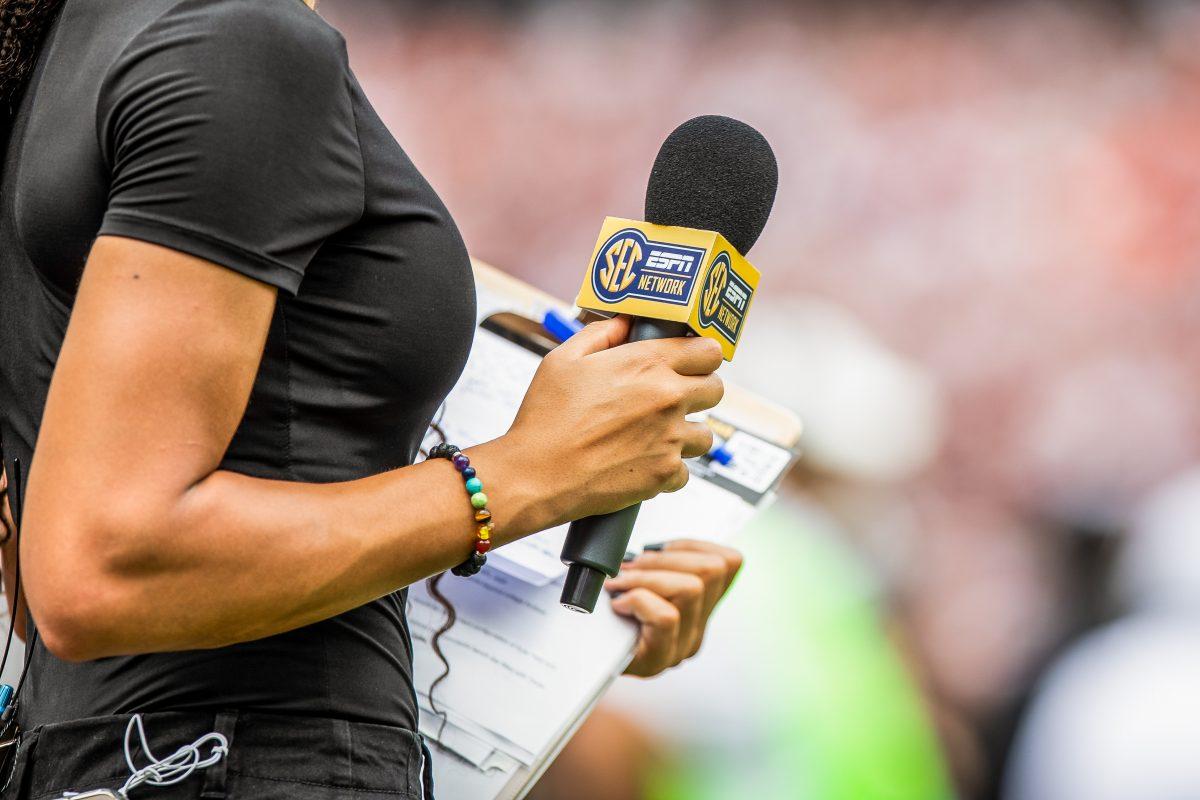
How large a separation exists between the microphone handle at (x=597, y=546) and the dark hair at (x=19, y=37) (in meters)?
0.45

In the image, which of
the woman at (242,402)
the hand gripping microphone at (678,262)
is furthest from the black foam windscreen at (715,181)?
the woman at (242,402)

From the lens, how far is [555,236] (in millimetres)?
1502

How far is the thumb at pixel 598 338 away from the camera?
0.65 metres

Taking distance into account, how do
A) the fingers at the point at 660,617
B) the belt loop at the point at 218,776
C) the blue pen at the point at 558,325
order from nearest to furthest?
1. the belt loop at the point at 218,776
2. the fingers at the point at 660,617
3. the blue pen at the point at 558,325

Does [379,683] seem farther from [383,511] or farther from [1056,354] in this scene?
[1056,354]

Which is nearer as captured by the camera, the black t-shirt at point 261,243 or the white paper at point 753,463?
the black t-shirt at point 261,243

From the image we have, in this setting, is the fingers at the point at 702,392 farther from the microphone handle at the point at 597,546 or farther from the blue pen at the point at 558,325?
the blue pen at the point at 558,325

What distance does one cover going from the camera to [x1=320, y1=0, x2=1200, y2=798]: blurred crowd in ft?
3.77

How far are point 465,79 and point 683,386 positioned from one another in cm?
111

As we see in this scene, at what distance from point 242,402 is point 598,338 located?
243 millimetres

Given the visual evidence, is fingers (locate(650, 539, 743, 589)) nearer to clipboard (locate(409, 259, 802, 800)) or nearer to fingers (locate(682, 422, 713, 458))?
clipboard (locate(409, 259, 802, 800))

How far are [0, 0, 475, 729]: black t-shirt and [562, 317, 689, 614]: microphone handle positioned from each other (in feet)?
0.41

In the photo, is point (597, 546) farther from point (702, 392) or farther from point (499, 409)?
point (499, 409)

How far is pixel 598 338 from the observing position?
662mm
